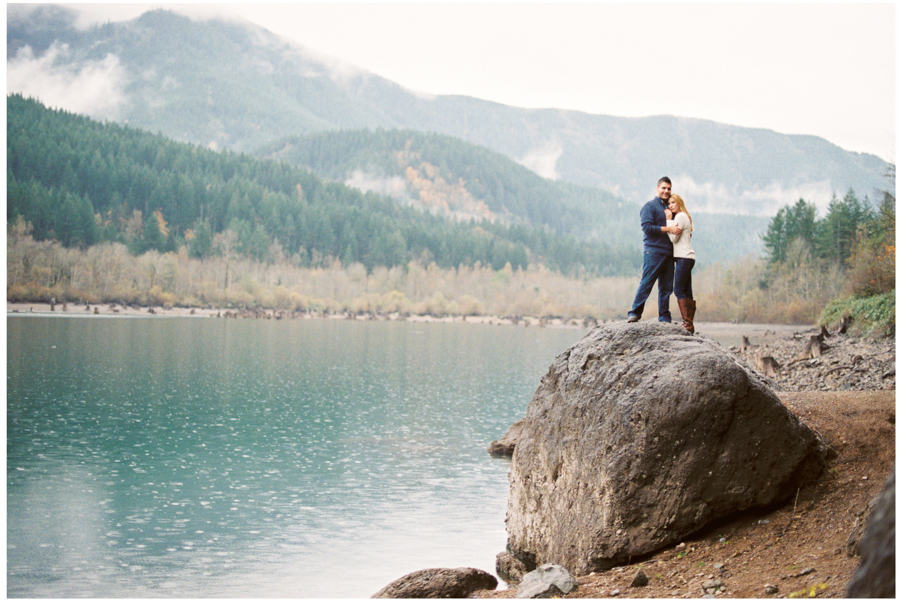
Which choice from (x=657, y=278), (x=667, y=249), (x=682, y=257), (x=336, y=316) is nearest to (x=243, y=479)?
(x=657, y=278)

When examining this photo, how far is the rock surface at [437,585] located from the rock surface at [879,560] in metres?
6.87

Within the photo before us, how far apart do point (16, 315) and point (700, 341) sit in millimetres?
118165

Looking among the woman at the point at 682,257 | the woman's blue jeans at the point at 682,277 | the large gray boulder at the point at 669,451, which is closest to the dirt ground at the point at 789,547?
the large gray boulder at the point at 669,451

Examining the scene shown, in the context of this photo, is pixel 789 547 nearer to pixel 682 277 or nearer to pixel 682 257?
pixel 682 277

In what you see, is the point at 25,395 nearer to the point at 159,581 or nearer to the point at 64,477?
the point at 64,477

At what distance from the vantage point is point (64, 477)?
75.0 feet

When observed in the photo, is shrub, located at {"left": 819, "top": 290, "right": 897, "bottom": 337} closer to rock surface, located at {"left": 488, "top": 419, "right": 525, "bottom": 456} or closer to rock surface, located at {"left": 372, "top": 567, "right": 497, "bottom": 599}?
rock surface, located at {"left": 488, "top": 419, "right": 525, "bottom": 456}

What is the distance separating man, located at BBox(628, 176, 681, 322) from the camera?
1186 centimetres

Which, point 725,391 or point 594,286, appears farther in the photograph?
point 594,286

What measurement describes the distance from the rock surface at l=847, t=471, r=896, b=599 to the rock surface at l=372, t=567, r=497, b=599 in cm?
687

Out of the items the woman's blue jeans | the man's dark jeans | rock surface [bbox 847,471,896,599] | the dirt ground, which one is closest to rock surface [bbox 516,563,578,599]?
the dirt ground

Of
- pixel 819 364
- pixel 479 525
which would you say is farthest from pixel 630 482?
pixel 819 364

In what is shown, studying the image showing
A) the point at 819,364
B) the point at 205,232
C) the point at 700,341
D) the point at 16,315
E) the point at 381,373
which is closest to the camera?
the point at 700,341

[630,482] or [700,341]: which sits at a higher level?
[700,341]
